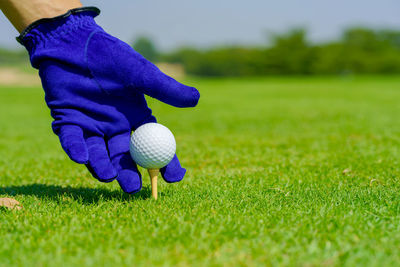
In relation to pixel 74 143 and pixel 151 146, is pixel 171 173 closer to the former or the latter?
pixel 151 146

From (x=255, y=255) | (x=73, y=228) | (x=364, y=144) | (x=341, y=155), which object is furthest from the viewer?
(x=364, y=144)

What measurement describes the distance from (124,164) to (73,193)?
0.96 m

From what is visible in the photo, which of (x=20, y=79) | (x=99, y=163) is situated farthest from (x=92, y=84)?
(x=20, y=79)

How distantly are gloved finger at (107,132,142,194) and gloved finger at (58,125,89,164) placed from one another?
297 mm

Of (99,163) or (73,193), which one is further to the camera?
(73,193)

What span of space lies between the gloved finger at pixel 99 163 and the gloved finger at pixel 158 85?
524 mm

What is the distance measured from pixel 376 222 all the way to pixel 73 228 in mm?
2002

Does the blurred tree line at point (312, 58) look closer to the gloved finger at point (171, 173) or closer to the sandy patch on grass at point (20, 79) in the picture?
the sandy patch on grass at point (20, 79)

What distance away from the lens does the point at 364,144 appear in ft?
20.2

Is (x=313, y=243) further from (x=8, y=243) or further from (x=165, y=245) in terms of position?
(x=8, y=243)

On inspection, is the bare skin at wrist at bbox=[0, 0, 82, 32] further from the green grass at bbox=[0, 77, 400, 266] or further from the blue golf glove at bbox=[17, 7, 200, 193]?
the green grass at bbox=[0, 77, 400, 266]

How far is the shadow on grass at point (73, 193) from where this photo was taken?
135 inches

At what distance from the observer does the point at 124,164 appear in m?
3.07

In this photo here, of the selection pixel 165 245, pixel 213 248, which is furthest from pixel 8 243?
pixel 213 248
